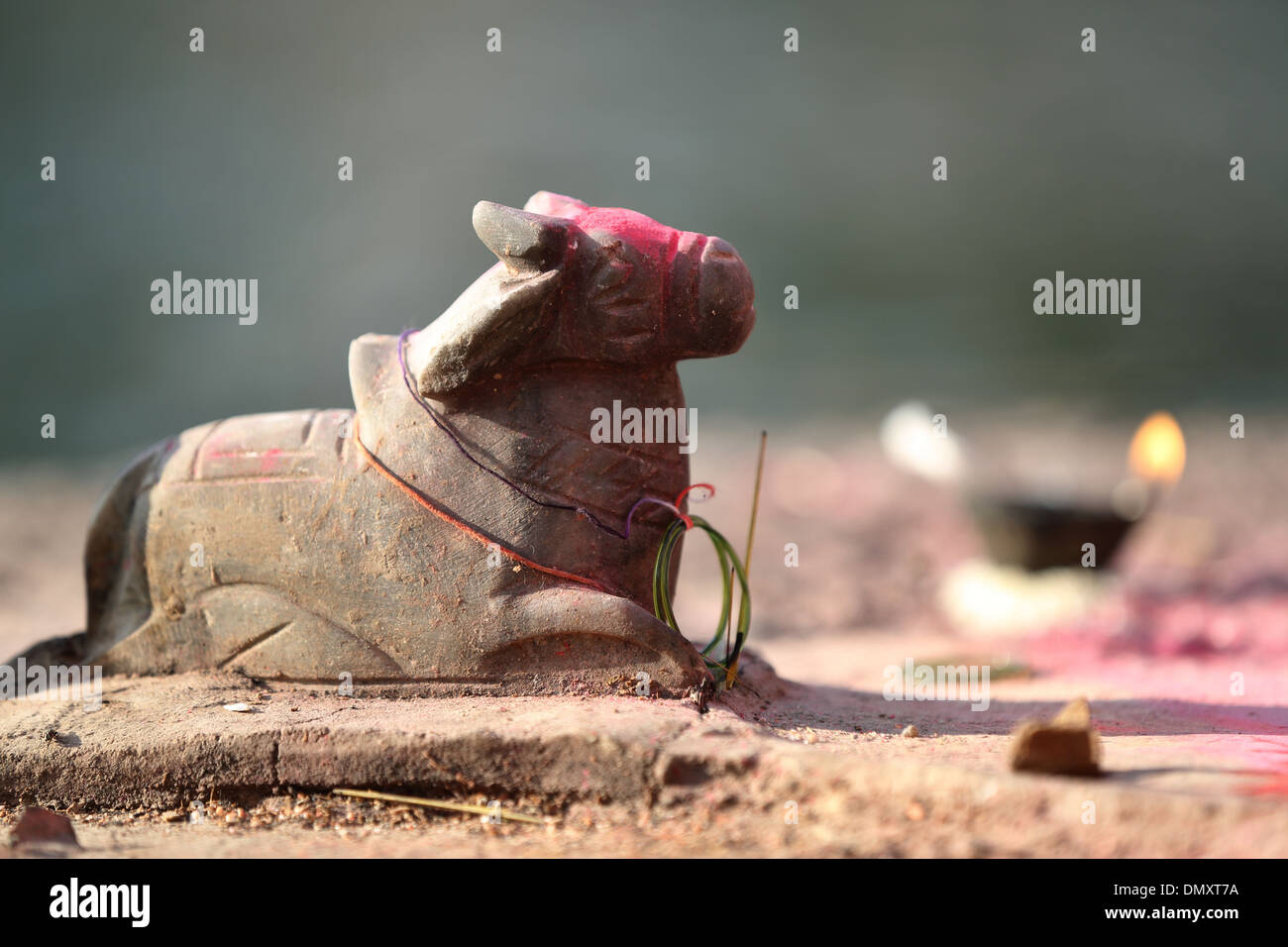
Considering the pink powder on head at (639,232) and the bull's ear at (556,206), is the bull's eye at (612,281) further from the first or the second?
the bull's ear at (556,206)

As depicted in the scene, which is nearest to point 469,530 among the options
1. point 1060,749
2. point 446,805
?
point 446,805

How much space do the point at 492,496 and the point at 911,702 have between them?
6.29ft

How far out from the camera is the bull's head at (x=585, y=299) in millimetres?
3471

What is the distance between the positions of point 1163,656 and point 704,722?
141 inches

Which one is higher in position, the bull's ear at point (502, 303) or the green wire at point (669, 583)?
the bull's ear at point (502, 303)

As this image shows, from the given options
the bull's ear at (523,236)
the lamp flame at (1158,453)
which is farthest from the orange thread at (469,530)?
the lamp flame at (1158,453)

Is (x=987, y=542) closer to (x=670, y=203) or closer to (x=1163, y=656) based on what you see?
(x=1163, y=656)

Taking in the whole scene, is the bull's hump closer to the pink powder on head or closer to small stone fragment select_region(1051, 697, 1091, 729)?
the pink powder on head

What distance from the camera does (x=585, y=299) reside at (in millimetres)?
3539

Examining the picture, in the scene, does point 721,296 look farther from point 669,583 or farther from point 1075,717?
point 1075,717

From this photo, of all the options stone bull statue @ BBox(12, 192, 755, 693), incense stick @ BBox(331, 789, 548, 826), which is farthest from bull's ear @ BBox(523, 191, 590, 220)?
incense stick @ BBox(331, 789, 548, 826)

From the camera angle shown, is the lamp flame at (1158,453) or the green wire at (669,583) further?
the lamp flame at (1158,453)

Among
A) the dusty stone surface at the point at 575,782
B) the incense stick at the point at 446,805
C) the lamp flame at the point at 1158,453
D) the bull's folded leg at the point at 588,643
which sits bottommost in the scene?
the incense stick at the point at 446,805

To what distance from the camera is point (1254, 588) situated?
23.4 feet
